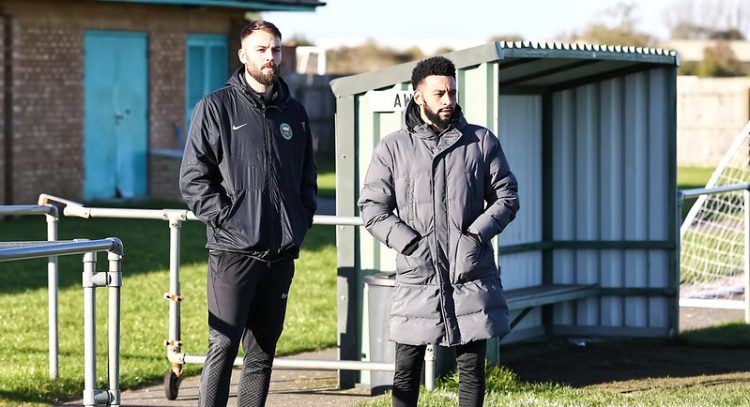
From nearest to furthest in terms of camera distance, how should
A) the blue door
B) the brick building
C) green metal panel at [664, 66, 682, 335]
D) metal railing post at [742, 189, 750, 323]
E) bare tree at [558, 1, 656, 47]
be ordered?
green metal panel at [664, 66, 682, 335] < metal railing post at [742, 189, 750, 323] < the brick building < the blue door < bare tree at [558, 1, 656, 47]

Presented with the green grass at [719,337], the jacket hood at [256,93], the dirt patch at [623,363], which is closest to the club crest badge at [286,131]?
the jacket hood at [256,93]

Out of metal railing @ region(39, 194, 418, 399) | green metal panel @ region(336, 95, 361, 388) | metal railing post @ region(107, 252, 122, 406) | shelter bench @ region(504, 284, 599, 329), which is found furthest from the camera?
shelter bench @ region(504, 284, 599, 329)

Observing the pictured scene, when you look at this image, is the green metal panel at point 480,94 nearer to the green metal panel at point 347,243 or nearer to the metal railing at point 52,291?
the green metal panel at point 347,243

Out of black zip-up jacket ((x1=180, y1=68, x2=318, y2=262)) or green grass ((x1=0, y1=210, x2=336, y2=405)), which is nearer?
black zip-up jacket ((x1=180, y1=68, x2=318, y2=262))

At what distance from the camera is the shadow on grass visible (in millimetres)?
9734

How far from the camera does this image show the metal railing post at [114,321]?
672 centimetres

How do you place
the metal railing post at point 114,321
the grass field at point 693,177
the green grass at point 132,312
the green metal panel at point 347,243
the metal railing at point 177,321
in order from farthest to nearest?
the grass field at point 693,177
the green grass at point 132,312
the green metal panel at point 347,243
the metal railing at point 177,321
the metal railing post at point 114,321

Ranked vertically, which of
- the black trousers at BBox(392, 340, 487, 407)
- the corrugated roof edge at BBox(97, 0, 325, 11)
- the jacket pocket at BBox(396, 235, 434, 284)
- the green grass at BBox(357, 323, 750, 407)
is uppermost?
the corrugated roof edge at BBox(97, 0, 325, 11)

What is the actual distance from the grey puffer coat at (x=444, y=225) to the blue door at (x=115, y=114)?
53.6ft

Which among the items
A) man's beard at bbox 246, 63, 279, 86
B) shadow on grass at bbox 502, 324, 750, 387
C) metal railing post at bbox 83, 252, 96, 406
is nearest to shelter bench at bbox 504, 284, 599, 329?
shadow on grass at bbox 502, 324, 750, 387

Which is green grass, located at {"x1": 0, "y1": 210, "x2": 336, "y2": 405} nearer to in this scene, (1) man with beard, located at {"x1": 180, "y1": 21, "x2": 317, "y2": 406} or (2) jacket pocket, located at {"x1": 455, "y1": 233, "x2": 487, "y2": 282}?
(1) man with beard, located at {"x1": 180, "y1": 21, "x2": 317, "y2": 406}

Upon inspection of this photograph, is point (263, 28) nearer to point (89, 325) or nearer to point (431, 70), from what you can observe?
point (431, 70)

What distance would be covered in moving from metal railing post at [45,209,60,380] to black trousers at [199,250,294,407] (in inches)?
84.4

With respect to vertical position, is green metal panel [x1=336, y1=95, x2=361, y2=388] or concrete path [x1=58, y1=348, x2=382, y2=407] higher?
green metal panel [x1=336, y1=95, x2=361, y2=388]
